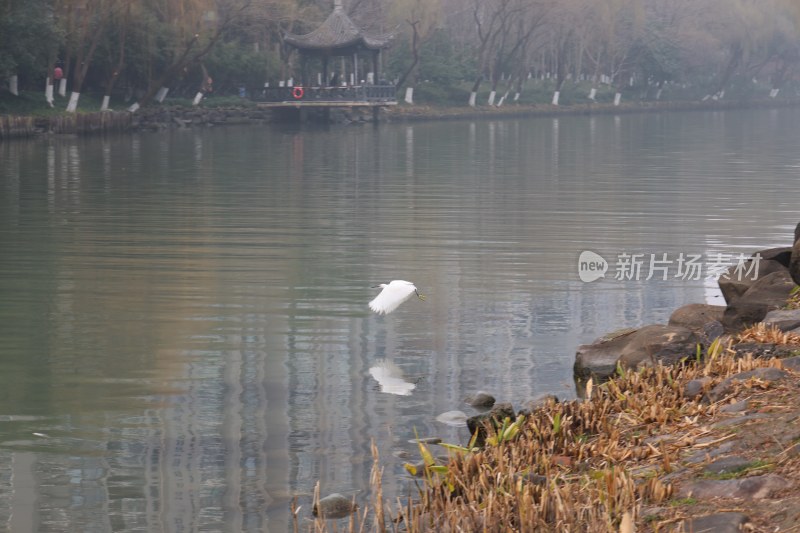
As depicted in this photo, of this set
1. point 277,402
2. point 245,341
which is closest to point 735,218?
point 245,341

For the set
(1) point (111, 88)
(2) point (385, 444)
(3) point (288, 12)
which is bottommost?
(2) point (385, 444)

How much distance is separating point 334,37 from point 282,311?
143ft

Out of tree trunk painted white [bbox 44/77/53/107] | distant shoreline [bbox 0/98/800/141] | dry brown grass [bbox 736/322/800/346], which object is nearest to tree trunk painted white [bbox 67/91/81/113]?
tree trunk painted white [bbox 44/77/53/107]

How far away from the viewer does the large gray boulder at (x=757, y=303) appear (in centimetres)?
938

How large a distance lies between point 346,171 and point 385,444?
71.4 ft

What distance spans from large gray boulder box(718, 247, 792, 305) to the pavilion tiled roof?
4403 cm

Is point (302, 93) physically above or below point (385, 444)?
above

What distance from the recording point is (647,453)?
6.02 metres

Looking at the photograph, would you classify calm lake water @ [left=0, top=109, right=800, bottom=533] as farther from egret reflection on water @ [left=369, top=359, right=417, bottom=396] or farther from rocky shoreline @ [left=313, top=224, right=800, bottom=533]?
rocky shoreline @ [left=313, top=224, right=800, bottom=533]

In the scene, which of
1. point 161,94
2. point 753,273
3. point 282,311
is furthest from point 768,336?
point 161,94

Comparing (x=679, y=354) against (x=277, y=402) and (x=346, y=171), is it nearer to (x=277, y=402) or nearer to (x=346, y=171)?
(x=277, y=402)

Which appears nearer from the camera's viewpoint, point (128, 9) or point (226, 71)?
point (128, 9)

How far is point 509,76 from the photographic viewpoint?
243 ft

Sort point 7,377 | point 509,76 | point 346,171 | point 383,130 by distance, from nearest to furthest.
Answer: point 7,377, point 346,171, point 383,130, point 509,76
